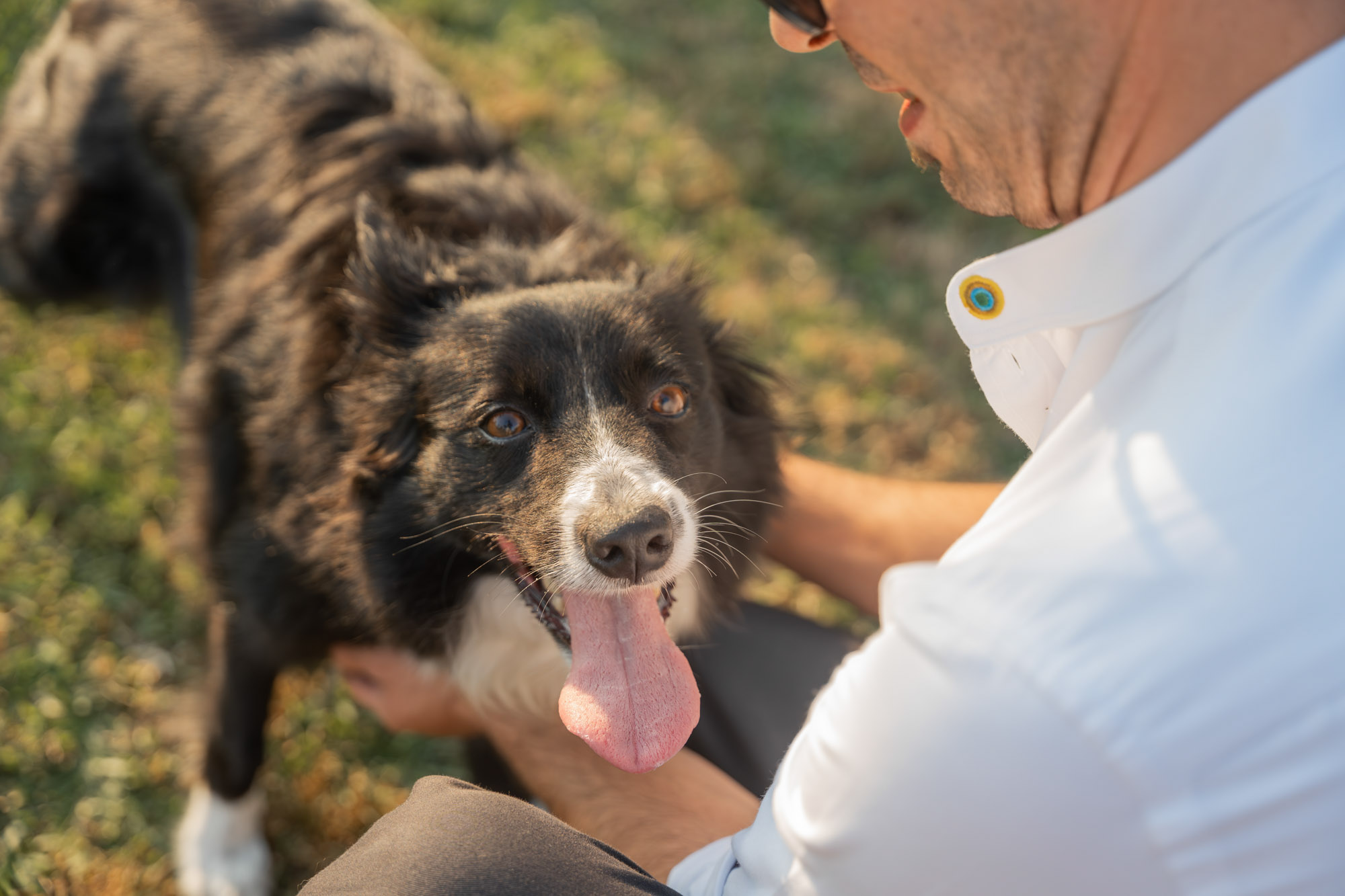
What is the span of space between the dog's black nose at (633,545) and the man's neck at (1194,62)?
961 millimetres

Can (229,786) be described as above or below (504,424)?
below

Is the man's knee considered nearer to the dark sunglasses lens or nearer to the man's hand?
the man's hand

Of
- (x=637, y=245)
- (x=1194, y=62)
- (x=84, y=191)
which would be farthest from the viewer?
(x=637, y=245)

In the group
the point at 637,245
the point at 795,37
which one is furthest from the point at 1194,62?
the point at 637,245

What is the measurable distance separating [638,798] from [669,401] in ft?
2.69

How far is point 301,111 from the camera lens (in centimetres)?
278

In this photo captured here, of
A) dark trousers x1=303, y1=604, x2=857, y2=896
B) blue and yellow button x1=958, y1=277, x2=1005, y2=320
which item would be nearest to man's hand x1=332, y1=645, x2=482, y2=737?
dark trousers x1=303, y1=604, x2=857, y2=896

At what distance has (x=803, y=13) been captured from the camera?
1529 millimetres

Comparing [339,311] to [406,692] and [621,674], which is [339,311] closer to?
[406,692]

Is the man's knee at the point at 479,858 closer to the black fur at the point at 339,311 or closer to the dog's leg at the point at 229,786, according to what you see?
the black fur at the point at 339,311

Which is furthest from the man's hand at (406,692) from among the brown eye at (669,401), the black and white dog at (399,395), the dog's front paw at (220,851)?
the brown eye at (669,401)

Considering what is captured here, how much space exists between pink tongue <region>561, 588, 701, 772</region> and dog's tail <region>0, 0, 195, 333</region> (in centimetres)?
204

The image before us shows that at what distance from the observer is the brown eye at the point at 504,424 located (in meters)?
2.05

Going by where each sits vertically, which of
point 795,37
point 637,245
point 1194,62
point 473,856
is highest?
point 1194,62
